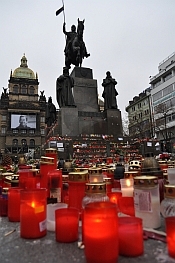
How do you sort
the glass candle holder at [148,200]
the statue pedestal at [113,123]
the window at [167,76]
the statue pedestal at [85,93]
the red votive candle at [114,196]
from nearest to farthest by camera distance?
the glass candle holder at [148,200] < the red votive candle at [114,196] < the statue pedestal at [113,123] < the statue pedestal at [85,93] < the window at [167,76]

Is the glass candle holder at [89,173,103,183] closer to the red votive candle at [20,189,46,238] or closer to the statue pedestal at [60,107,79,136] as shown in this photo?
the red votive candle at [20,189,46,238]

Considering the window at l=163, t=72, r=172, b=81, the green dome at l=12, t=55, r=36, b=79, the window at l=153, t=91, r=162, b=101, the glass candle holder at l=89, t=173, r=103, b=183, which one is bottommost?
the glass candle holder at l=89, t=173, r=103, b=183

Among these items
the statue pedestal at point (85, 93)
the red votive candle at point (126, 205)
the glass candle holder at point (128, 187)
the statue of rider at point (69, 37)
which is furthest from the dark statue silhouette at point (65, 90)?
the red votive candle at point (126, 205)

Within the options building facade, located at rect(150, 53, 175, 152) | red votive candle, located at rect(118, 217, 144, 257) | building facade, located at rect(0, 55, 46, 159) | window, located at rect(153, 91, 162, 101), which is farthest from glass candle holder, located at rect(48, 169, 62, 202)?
building facade, located at rect(0, 55, 46, 159)

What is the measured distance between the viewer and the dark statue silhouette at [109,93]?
491 inches

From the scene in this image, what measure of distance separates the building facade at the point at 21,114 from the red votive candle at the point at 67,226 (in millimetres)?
Answer: 47827

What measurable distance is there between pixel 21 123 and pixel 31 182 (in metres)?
51.5

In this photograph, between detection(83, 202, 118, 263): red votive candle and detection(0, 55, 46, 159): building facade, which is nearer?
detection(83, 202, 118, 263): red votive candle

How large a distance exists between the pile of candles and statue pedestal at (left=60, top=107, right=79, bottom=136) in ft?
27.4

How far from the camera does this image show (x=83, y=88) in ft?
40.2

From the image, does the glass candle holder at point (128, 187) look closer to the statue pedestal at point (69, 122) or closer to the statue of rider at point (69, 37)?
the statue pedestal at point (69, 122)

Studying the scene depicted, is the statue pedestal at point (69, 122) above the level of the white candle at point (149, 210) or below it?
above

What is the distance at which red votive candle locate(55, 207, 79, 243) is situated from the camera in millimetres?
1217

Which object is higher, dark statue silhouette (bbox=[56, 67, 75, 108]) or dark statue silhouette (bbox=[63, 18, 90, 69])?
dark statue silhouette (bbox=[63, 18, 90, 69])
